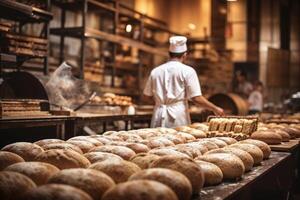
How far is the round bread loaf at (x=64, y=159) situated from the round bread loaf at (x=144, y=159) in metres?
0.21

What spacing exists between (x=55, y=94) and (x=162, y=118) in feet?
4.46

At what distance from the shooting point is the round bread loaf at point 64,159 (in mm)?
1702

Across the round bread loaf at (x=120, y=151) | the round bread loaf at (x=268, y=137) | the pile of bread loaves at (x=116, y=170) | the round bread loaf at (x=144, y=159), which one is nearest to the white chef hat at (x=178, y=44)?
the round bread loaf at (x=268, y=137)

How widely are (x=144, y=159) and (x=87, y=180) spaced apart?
0.45m

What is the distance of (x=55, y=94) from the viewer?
15.6 ft

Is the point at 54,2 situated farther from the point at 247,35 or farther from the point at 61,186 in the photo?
the point at 247,35

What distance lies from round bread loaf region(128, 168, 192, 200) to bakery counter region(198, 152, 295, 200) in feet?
0.48

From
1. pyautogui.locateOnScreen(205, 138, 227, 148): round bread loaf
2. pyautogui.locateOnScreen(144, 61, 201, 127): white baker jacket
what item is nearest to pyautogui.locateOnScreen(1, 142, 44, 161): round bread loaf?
pyautogui.locateOnScreen(205, 138, 227, 148): round bread loaf

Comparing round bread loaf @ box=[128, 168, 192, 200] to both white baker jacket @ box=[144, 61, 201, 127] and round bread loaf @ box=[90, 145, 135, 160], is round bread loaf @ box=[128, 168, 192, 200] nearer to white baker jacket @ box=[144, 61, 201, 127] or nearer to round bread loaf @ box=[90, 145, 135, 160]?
round bread loaf @ box=[90, 145, 135, 160]

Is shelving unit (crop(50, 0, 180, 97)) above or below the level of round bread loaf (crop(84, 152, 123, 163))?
above

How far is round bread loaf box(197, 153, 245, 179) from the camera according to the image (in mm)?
1885

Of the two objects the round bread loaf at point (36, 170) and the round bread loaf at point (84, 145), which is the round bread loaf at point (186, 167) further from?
the round bread loaf at point (84, 145)

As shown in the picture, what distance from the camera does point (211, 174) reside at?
1.78 meters

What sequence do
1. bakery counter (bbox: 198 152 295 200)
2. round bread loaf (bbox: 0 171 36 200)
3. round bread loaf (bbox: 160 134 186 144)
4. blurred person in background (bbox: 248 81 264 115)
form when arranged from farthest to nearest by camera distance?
blurred person in background (bbox: 248 81 264 115)
round bread loaf (bbox: 160 134 186 144)
bakery counter (bbox: 198 152 295 200)
round bread loaf (bbox: 0 171 36 200)
